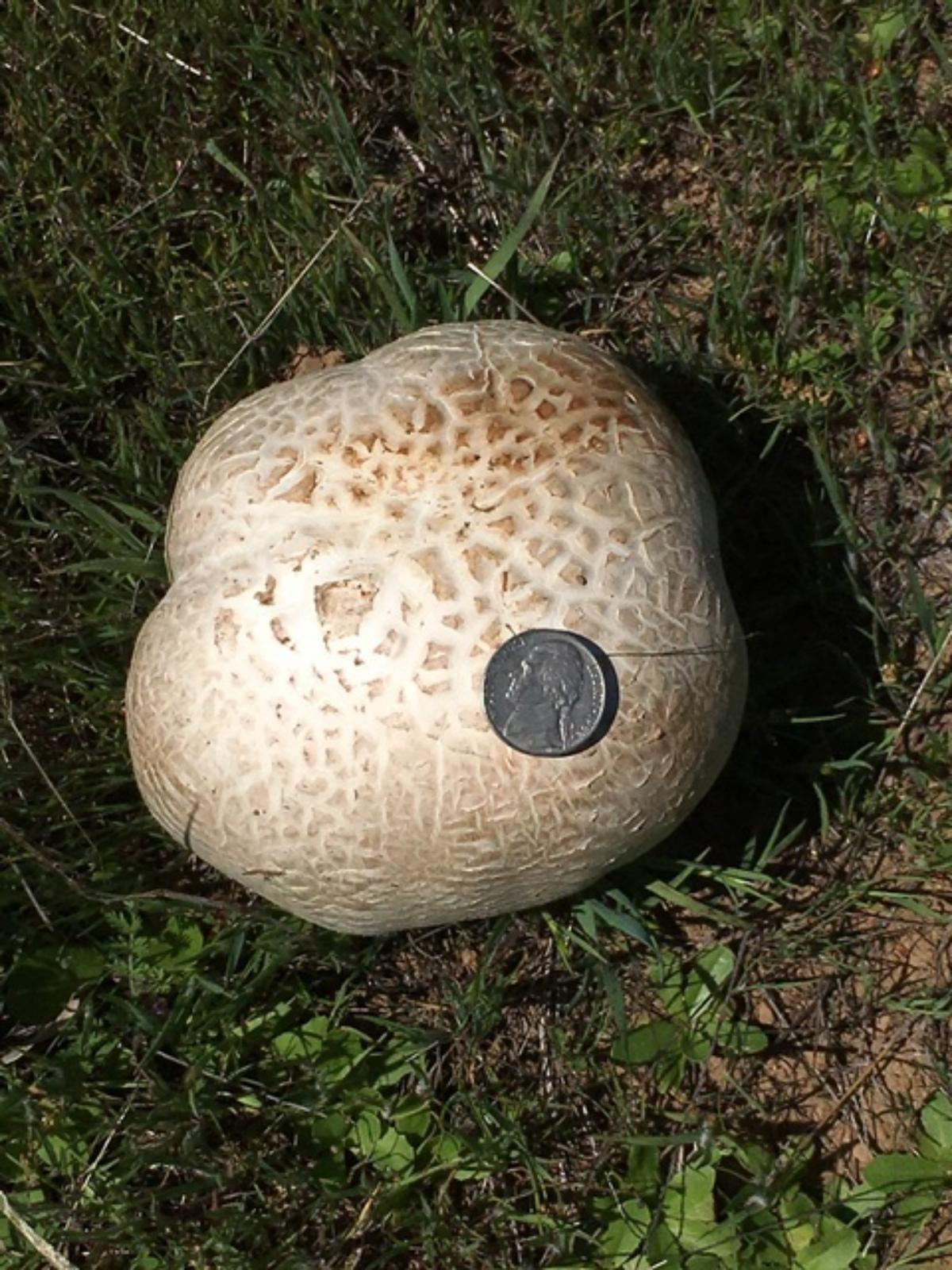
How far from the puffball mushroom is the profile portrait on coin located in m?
0.04

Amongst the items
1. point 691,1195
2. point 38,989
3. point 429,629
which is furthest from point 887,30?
point 38,989

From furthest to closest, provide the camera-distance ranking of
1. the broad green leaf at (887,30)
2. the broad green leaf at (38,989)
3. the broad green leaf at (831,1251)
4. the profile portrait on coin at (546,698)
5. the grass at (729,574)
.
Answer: the broad green leaf at (887,30), the broad green leaf at (38,989), the grass at (729,574), the broad green leaf at (831,1251), the profile portrait on coin at (546,698)

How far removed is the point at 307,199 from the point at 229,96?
43 centimetres

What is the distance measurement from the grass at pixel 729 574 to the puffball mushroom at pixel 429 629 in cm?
62

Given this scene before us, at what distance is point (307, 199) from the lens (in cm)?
352

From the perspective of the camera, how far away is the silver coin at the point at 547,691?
2320 millimetres

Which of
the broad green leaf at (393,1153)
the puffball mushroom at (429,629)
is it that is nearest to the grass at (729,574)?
the broad green leaf at (393,1153)

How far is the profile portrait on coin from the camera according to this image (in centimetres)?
231

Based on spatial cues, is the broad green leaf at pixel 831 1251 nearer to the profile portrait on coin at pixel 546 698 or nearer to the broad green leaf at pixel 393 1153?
the broad green leaf at pixel 393 1153

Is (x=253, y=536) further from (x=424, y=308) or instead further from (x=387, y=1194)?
(x=387, y=1194)

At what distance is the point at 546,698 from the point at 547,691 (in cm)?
1

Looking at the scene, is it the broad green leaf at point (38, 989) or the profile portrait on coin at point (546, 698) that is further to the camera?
the broad green leaf at point (38, 989)

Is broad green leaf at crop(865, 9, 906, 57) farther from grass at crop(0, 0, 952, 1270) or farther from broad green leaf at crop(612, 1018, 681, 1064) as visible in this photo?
broad green leaf at crop(612, 1018, 681, 1064)

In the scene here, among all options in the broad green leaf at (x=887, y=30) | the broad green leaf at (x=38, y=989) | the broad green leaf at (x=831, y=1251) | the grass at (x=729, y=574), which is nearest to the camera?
the broad green leaf at (x=831, y=1251)
